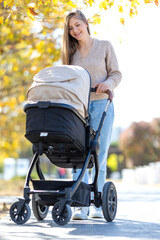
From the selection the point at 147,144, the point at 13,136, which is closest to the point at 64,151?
the point at 13,136

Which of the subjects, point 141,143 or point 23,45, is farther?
point 141,143

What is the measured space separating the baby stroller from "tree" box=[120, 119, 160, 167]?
32.0m

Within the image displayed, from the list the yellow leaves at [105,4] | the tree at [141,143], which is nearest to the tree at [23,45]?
the yellow leaves at [105,4]

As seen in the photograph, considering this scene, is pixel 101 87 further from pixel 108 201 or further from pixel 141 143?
pixel 141 143

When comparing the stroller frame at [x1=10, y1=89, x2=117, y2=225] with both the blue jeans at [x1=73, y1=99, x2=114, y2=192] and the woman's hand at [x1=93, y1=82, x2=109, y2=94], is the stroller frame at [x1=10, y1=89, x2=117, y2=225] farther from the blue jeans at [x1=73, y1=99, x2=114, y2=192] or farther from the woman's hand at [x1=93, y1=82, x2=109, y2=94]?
the blue jeans at [x1=73, y1=99, x2=114, y2=192]

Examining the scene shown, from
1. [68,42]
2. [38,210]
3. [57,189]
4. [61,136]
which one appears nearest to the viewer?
[61,136]

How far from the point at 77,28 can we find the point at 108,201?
168 cm


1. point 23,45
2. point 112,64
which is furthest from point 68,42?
point 23,45

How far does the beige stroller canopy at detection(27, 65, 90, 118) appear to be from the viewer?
3.99 meters

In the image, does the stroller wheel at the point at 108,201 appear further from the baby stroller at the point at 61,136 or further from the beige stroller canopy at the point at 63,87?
the beige stroller canopy at the point at 63,87

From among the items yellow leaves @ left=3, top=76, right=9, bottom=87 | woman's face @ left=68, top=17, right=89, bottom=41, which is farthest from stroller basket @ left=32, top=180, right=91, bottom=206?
yellow leaves @ left=3, top=76, right=9, bottom=87

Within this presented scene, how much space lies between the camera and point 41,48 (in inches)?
412

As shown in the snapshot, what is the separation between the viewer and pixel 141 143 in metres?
37.9

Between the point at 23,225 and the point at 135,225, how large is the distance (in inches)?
38.6
